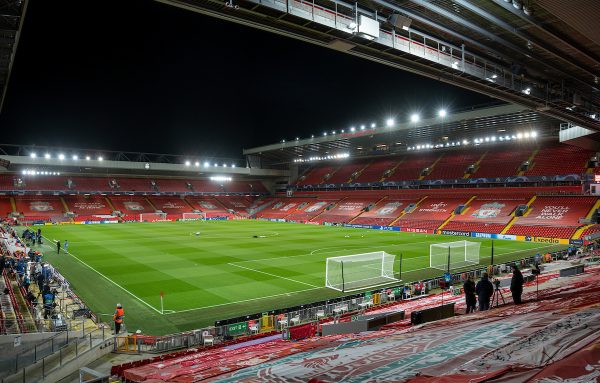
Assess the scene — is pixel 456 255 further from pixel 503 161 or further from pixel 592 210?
pixel 503 161

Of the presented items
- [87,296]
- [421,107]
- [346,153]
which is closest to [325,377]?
[87,296]

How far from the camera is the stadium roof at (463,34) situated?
34.6 ft

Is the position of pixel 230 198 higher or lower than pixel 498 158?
lower

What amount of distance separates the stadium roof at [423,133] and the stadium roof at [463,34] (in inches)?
857

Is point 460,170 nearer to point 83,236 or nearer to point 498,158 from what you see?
point 498,158

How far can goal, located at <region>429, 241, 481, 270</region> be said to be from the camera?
26.3 metres

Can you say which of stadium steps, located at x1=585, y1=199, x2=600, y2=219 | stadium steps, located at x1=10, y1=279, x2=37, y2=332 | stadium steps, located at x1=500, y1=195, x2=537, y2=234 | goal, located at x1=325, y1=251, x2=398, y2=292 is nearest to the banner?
stadium steps, located at x1=500, y1=195, x2=537, y2=234

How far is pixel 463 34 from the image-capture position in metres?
14.2

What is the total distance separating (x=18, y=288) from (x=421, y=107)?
43.1 metres

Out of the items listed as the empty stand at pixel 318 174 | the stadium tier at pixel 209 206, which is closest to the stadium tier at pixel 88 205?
the stadium tier at pixel 209 206

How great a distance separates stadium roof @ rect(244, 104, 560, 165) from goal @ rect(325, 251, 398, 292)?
22472 millimetres

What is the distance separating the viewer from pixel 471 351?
5.25 m

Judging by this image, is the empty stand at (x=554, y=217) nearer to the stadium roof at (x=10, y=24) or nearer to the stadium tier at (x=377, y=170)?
the stadium tier at (x=377, y=170)

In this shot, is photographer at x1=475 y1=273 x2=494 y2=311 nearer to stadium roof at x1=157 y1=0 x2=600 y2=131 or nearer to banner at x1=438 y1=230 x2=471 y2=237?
stadium roof at x1=157 y1=0 x2=600 y2=131
